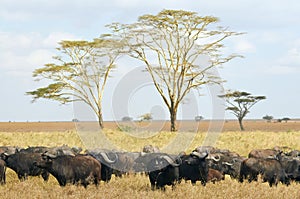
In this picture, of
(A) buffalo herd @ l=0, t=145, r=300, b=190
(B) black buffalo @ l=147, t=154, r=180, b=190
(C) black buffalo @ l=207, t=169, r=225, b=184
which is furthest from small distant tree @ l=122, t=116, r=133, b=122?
(B) black buffalo @ l=147, t=154, r=180, b=190

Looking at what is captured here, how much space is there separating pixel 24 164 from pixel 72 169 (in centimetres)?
258

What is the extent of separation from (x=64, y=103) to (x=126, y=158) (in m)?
35.4

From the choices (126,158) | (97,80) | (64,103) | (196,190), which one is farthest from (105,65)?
(196,190)

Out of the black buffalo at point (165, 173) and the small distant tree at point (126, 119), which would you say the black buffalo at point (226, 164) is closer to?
the black buffalo at point (165, 173)

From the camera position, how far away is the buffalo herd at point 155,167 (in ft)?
45.7

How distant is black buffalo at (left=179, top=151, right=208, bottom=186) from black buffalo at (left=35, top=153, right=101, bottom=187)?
91.9 inches

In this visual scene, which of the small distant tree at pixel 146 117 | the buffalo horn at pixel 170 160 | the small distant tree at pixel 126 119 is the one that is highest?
the small distant tree at pixel 146 117

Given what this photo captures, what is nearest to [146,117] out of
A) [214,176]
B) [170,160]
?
[214,176]

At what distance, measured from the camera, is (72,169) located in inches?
548

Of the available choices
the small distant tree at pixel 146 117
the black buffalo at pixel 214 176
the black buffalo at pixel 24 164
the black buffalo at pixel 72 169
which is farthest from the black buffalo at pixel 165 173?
the small distant tree at pixel 146 117

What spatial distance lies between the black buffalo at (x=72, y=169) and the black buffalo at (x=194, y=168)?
233 centimetres

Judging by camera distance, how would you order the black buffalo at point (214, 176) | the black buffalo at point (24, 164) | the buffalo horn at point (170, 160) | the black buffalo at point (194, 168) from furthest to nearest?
the black buffalo at point (24, 164) < the black buffalo at point (214, 176) < the black buffalo at point (194, 168) < the buffalo horn at point (170, 160)

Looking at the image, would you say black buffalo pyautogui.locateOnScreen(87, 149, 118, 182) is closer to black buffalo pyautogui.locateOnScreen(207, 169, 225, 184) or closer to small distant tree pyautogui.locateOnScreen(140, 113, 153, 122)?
black buffalo pyautogui.locateOnScreen(207, 169, 225, 184)

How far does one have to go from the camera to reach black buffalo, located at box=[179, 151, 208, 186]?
14.3 m
